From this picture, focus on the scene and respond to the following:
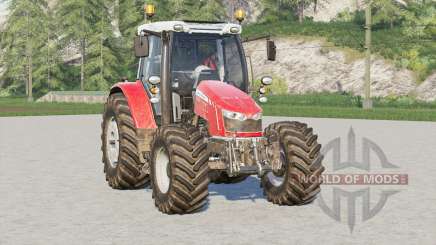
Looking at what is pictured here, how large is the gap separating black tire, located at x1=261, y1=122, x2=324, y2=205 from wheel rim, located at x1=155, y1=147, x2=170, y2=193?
1422mm

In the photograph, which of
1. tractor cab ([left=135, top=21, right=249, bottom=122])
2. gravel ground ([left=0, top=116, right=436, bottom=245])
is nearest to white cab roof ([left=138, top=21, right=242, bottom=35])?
tractor cab ([left=135, top=21, right=249, bottom=122])

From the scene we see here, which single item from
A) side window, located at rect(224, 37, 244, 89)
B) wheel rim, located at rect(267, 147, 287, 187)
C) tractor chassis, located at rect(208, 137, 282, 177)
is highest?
side window, located at rect(224, 37, 244, 89)

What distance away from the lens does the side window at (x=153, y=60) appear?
457 inches

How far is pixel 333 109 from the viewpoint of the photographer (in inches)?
1564

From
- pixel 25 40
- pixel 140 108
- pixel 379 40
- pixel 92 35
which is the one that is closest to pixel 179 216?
pixel 140 108

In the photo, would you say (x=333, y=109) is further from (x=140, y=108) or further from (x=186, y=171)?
(x=186, y=171)

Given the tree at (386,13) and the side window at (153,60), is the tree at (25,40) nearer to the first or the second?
the tree at (386,13)

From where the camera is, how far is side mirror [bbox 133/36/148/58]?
10609 millimetres

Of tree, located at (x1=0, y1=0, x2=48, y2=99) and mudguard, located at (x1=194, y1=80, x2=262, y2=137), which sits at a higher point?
tree, located at (x1=0, y1=0, x2=48, y2=99)

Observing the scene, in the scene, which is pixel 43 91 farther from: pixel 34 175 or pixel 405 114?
pixel 34 175

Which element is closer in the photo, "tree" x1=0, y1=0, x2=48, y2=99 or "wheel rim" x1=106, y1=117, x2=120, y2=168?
"wheel rim" x1=106, y1=117, x2=120, y2=168

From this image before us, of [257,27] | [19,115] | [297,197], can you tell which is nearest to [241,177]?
[297,197]

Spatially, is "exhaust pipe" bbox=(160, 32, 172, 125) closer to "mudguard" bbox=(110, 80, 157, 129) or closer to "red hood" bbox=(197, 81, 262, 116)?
"red hood" bbox=(197, 81, 262, 116)

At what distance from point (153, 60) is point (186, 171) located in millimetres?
2684
